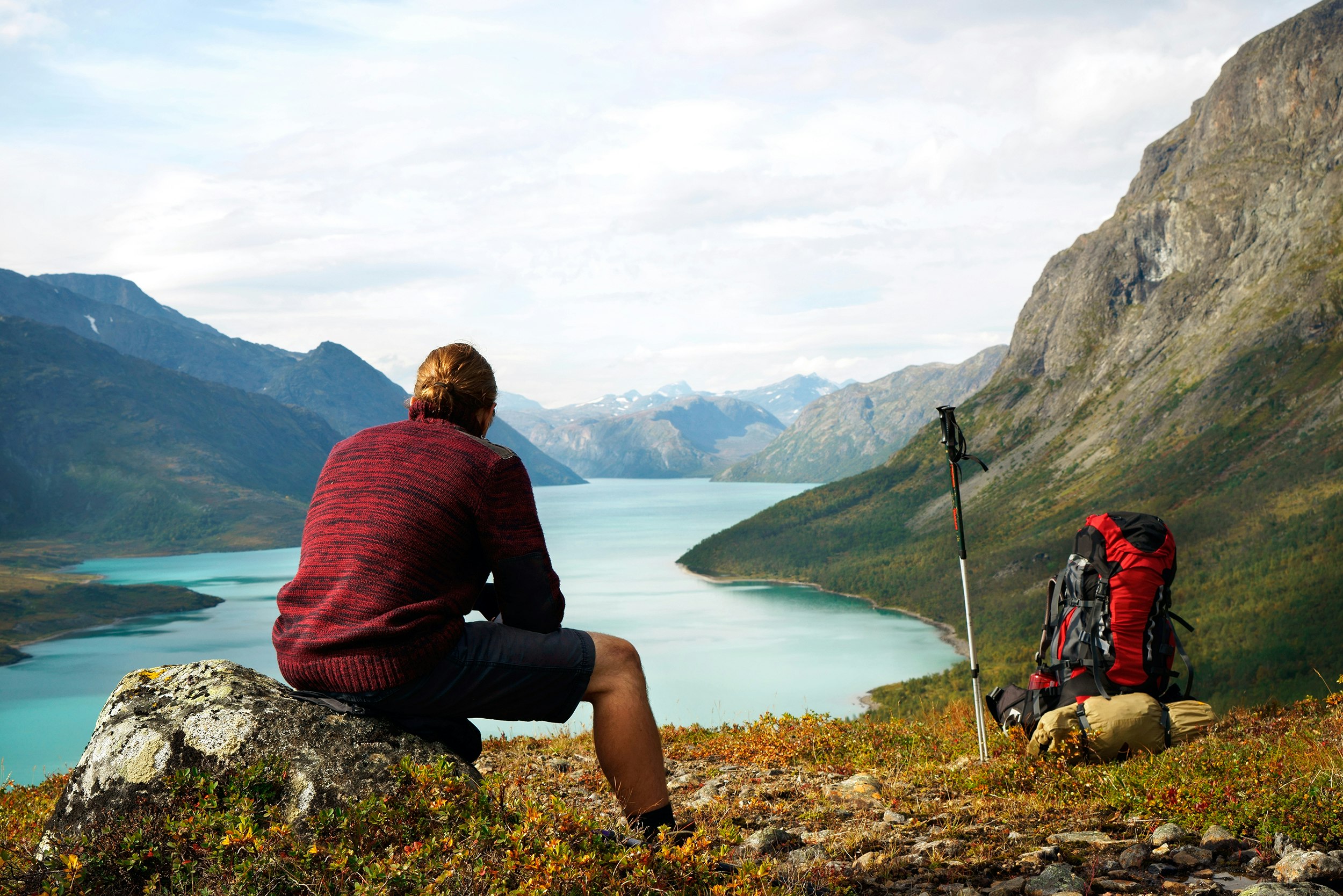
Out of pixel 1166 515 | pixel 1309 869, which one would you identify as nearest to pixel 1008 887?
pixel 1309 869

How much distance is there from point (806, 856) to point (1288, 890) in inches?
81.1

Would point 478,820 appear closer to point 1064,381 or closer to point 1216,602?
point 1216,602

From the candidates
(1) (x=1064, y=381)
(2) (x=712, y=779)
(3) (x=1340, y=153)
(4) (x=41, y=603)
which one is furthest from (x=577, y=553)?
(2) (x=712, y=779)

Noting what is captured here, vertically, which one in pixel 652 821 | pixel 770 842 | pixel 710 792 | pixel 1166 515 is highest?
pixel 652 821

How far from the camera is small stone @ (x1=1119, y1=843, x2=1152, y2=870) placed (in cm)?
420

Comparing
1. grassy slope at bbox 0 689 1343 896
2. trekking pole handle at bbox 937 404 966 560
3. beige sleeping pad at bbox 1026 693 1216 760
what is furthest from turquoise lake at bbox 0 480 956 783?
beige sleeping pad at bbox 1026 693 1216 760

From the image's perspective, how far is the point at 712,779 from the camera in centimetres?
730

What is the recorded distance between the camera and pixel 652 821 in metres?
3.91

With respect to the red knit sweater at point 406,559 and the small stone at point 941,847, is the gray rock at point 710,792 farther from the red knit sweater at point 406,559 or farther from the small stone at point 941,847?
the red knit sweater at point 406,559

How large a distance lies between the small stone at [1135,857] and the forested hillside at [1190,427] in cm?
6556

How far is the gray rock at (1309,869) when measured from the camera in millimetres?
3770

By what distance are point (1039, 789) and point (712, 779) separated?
263 centimetres

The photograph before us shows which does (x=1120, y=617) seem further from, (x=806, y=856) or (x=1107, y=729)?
(x=806, y=856)

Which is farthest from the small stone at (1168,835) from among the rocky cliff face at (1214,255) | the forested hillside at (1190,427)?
the rocky cliff face at (1214,255)
